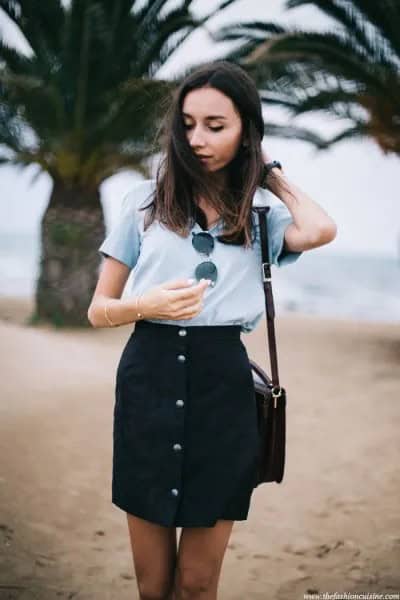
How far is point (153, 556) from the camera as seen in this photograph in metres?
1.99

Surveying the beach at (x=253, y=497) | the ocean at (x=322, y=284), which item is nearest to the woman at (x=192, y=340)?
the beach at (x=253, y=497)

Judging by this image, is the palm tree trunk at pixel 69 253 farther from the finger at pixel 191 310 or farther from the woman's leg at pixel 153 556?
the finger at pixel 191 310

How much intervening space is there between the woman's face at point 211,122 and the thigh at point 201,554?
1220 mm

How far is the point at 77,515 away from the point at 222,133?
3052mm

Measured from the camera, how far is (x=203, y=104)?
1936 mm

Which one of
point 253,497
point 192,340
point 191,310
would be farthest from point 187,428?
point 253,497

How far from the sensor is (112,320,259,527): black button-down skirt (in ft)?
6.20

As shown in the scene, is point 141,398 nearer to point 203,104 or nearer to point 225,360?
point 225,360

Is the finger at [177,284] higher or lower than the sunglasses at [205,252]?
lower

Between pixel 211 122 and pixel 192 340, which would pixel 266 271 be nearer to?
pixel 192 340

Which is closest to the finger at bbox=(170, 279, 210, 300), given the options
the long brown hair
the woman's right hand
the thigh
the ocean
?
the woman's right hand

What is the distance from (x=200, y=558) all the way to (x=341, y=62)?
26.1ft

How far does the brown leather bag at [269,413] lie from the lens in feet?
6.60

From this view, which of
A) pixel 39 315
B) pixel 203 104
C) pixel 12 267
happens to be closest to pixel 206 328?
pixel 203 104
